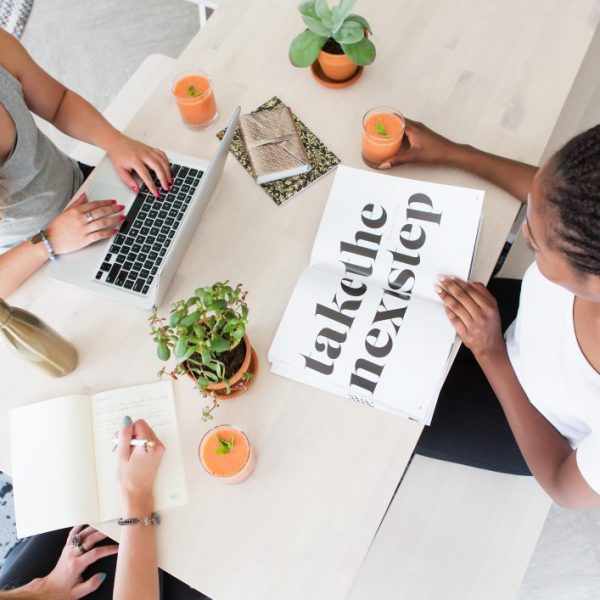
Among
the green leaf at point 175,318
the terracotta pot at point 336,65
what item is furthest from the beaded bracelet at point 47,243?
the terracotta pot at point 336,65

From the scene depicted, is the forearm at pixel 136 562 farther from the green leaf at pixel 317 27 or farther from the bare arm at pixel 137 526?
the green leaf at pixel 317 27

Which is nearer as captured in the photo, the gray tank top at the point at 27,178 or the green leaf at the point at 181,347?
the green leaf at the point at 181,347

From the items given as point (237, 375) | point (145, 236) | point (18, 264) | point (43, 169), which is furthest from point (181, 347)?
point (43, 169)

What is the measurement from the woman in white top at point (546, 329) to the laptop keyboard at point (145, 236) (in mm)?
414

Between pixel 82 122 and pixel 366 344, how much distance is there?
0.79 metres

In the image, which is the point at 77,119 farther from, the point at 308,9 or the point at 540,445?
the point at 540,445

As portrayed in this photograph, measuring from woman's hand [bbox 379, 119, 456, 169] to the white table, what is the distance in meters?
0.03

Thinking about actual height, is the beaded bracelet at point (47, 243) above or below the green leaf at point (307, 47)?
below

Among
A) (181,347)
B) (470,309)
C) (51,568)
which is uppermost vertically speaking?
(470,309)

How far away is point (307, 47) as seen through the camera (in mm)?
1028

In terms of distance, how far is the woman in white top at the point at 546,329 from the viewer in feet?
2.11

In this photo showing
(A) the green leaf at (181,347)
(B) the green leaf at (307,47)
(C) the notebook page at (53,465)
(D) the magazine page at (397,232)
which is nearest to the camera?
(A) the green leaf at (181,347)

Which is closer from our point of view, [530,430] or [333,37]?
[530,430]

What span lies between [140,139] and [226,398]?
1.96 feet
